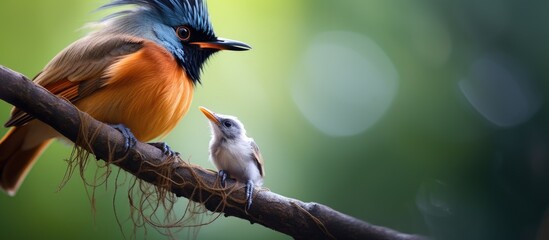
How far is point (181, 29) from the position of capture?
179cm

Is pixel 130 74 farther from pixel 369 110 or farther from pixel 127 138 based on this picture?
pixel 369 110

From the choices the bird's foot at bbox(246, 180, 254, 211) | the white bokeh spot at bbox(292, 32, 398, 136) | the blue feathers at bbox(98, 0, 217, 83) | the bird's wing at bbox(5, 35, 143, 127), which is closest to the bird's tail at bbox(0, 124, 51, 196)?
the bird's wing at bbox(5, 35, 143, 127)

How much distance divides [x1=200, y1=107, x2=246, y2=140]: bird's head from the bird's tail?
48cm

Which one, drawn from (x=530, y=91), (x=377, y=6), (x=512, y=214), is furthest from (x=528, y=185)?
(x=377, y=6)

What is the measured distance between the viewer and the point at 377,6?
5.38ft

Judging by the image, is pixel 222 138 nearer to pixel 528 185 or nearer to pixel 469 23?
pixel 469 23

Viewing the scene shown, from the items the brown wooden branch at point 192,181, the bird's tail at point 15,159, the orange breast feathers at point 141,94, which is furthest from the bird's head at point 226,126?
the bird's tail at point 15,159

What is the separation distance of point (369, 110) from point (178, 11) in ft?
2.03

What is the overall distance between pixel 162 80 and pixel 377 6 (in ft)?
2.00

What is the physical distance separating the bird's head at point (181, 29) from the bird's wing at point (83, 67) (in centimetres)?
8

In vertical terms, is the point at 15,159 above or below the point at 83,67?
below

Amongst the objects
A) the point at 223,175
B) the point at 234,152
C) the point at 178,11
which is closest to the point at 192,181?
the point at 223,175

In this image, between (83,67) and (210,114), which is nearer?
(83,67)

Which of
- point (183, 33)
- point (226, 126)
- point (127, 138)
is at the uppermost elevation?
point (183, 33)
